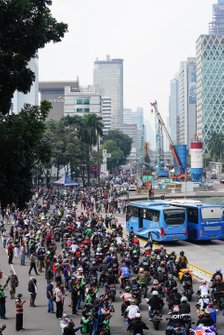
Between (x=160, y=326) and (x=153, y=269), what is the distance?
212 inches

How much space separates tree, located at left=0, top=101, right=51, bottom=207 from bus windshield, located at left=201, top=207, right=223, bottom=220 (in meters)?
17.6

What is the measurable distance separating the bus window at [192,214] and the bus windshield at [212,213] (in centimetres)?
48

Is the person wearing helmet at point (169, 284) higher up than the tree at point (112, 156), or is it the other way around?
the tree at point (112, 156)

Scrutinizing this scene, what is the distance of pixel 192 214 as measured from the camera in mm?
32250

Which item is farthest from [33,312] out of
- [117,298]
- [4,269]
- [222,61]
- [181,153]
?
[222,61]

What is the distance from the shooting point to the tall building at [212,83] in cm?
19600

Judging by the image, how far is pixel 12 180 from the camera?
A: 48.8ft

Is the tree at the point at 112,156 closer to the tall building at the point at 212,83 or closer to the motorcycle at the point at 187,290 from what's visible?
the tall building at the point at 212,83

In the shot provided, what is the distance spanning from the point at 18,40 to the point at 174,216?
711 inches

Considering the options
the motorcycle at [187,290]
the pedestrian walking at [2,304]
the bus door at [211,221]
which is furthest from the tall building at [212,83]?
the pedestrian walking at [2,304]

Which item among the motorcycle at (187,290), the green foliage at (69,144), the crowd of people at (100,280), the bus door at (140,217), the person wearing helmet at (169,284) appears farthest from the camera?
the green foliage at (69,144)

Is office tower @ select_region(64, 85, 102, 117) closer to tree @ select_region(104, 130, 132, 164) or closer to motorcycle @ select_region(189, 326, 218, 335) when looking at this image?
tree @ select_region(104, 130, 132, 164)

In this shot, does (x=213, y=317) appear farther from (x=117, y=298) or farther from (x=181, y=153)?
(x=181, y=153)

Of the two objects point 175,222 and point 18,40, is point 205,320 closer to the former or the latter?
point 18,40
